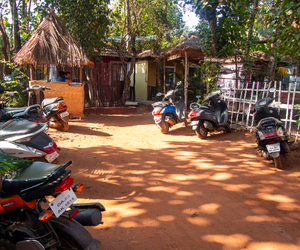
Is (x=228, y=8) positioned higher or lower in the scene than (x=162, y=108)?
higher

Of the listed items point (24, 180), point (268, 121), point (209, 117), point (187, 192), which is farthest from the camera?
point (209, 117)

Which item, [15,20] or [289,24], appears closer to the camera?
[289,24]

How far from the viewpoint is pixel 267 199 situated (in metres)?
3.47

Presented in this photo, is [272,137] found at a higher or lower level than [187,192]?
higher

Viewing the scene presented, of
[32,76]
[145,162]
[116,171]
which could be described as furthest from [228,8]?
[32,76]

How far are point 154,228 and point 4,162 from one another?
1.66m

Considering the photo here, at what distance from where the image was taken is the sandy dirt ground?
8.57ft

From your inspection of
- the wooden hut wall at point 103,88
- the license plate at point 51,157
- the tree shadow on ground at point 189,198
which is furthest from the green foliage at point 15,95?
the license plate at point 51,157

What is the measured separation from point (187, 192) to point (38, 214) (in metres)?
2.24

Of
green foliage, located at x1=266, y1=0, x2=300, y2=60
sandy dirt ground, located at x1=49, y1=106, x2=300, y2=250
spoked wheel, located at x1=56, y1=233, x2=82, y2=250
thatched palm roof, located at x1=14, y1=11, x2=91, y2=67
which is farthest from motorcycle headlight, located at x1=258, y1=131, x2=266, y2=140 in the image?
thatched palm roof, located at x1=14, y1=11, x2=91, y2=67

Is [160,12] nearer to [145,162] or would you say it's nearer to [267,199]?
[145,162]

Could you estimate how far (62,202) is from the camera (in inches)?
78.3

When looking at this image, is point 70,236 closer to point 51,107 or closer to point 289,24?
point 289,24

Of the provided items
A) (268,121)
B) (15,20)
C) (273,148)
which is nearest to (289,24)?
(268,121)
